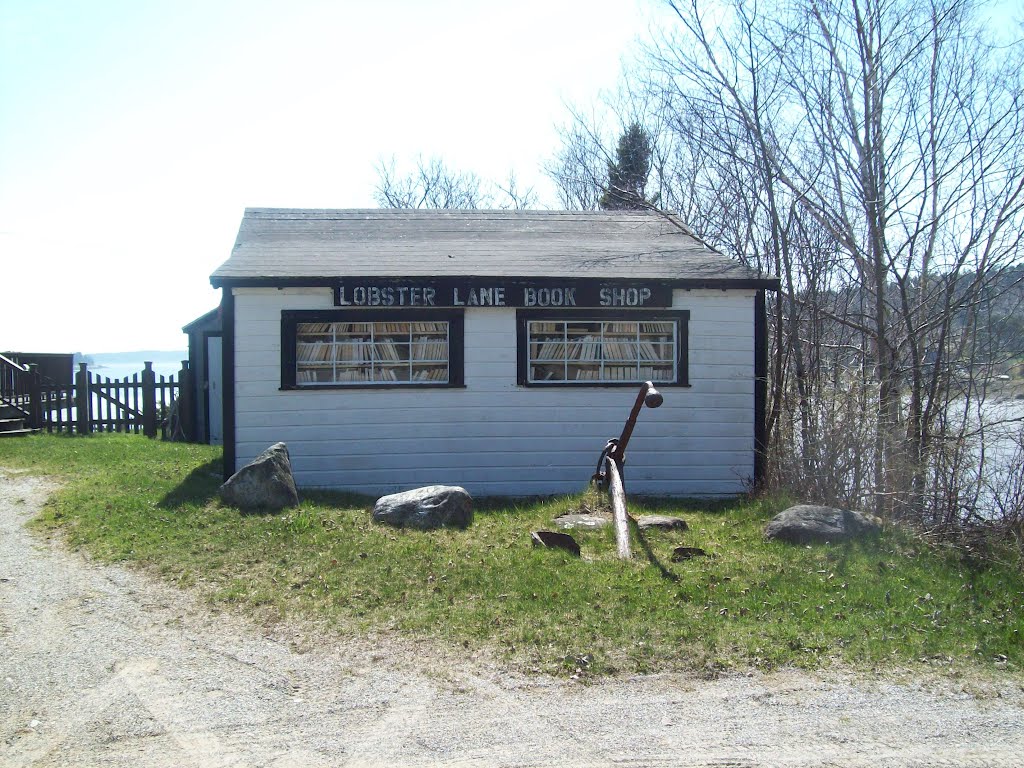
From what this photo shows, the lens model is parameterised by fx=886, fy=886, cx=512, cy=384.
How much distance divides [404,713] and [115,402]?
1567cm

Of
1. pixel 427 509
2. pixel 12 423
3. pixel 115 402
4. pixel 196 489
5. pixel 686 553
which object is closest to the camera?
pixel 686 553

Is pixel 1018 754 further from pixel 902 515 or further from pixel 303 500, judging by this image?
pixel 303 500

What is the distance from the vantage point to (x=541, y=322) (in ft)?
39.4

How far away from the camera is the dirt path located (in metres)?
4.43

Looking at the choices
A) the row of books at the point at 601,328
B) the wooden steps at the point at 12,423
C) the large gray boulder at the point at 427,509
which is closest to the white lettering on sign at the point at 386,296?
the row of books at the point at 601,328

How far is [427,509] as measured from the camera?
9.10 meters

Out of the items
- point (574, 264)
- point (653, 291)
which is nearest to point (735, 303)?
point (653, 291)

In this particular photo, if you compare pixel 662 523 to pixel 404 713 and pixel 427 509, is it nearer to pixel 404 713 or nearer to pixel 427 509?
pixel 427 509

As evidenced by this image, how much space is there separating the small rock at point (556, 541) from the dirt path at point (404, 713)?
2696 millimetres

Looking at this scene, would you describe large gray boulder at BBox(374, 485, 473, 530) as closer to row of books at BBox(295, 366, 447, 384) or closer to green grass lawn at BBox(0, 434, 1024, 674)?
green grass lawn at BBox(0, 434, 1024, 674)

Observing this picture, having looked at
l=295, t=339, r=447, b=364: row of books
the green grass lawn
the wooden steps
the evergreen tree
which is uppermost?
the evergreen tree

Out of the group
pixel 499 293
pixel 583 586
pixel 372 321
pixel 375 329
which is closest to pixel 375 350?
pixel 375 329

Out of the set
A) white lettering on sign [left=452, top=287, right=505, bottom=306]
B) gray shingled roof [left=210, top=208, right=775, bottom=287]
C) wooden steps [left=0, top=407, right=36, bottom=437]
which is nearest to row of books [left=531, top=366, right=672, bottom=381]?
white lettering on sign [left=452, top=287, right=505, bottom=306]

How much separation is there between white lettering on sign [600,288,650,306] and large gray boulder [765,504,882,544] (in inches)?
159
